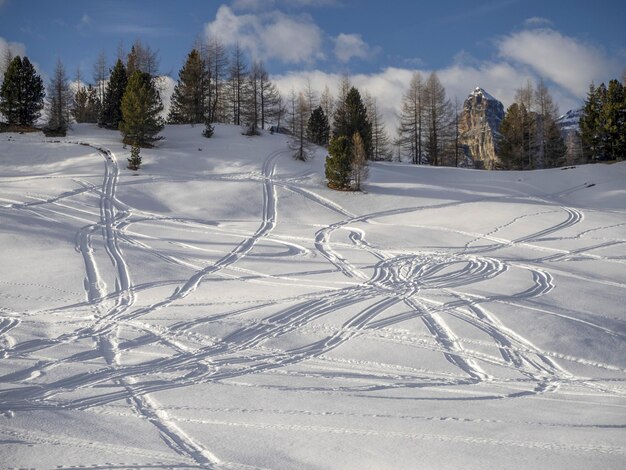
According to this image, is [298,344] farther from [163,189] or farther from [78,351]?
[163,189]

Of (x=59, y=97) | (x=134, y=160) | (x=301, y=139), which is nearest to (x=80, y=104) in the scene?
(x=59, y=97)

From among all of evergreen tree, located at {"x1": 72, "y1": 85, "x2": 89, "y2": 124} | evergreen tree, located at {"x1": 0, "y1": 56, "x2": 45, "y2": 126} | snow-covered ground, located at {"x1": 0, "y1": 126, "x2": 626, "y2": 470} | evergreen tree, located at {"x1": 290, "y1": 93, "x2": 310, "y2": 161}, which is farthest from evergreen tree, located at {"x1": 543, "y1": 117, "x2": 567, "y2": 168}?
evergreen tree, located at {"x1": 72, "y1": 85, "x2": 89, "y2": 124}

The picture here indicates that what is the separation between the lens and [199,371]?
21.3ft

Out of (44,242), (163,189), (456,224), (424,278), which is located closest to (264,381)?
(424,278)

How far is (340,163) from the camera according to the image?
27531mm

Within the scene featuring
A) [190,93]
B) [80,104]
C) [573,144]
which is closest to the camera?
[190,93]

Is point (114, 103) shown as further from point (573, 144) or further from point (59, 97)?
point (573, 144)

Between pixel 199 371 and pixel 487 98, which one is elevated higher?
pixel 487 98

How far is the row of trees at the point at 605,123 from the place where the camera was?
36.4 meters

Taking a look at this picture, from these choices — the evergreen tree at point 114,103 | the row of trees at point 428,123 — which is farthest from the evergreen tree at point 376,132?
the evergreen tree at point 114,103

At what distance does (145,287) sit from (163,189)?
15.2 meters

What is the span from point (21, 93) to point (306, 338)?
41.9m

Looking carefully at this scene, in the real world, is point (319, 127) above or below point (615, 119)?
above

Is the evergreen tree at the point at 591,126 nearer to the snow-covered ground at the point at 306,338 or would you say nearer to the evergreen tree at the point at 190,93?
the snow-covered ground at the point at 306,338
